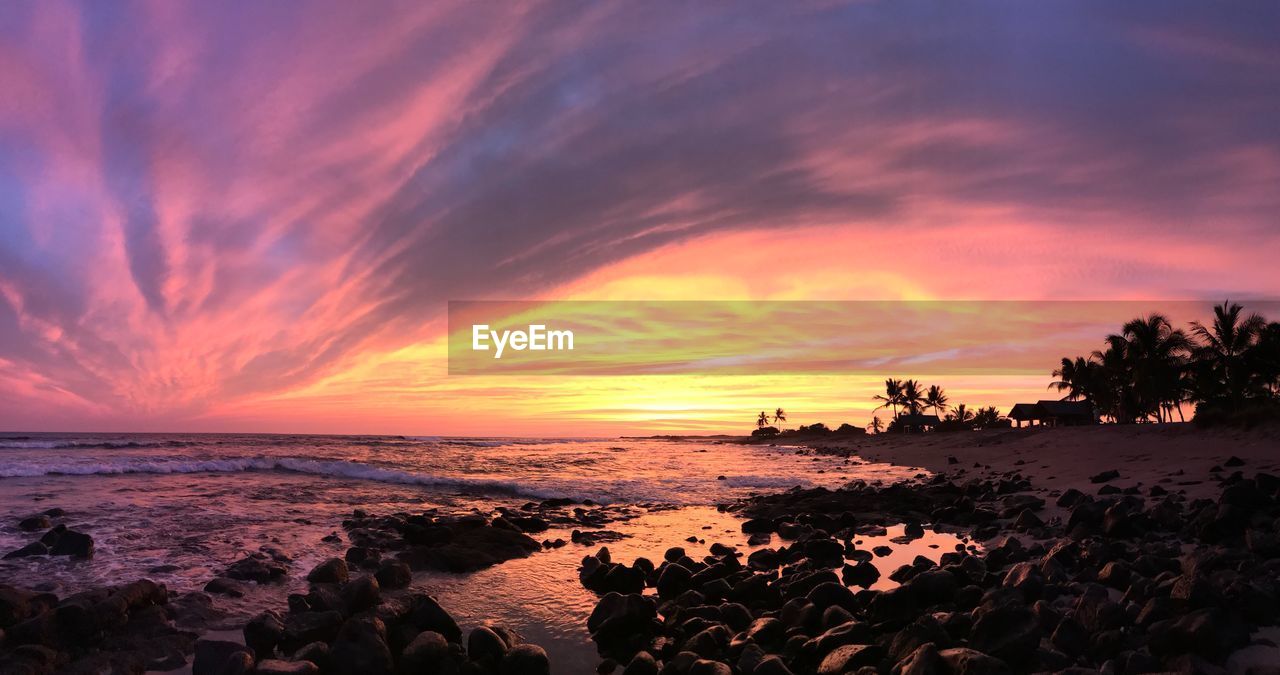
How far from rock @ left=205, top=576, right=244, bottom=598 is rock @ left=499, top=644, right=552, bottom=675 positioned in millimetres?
5791

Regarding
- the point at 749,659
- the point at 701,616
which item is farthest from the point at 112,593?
the point at 749,659

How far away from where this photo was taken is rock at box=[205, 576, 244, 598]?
408 inches

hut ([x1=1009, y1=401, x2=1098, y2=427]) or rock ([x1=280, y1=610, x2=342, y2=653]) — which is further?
hut ([x1=1009, y1=401, x2=1098, y2=427])

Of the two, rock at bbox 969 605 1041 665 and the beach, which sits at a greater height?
rock at bbox 969 605 1041 665

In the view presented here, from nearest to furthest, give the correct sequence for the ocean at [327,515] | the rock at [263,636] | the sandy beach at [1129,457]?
the rock at [263,636] → the ocean at [327,515] → the sandy beach at [1129,457]

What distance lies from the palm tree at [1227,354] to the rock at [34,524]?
232 feet

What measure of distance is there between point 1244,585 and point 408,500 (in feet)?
72.6

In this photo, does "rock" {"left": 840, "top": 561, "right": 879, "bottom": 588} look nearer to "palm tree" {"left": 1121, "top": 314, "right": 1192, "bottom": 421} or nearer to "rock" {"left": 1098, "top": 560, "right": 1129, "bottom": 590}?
"rock" {"left": 1098, "top": 560, "right": 1129, "bottom": 590}

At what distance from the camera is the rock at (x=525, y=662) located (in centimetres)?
703

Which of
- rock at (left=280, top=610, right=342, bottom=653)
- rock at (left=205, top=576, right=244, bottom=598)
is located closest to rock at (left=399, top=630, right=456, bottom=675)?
rock at (left=280, top=610, right=342, bottom=653)

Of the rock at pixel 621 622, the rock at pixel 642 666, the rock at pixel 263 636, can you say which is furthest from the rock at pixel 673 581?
Result: the rock at pixel 263 636

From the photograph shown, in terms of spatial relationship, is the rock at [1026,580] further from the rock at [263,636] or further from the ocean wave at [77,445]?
the ocean wave at [77,445]

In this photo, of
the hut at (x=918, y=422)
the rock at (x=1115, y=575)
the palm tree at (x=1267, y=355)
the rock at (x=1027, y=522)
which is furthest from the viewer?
the hut at (x=918, y=422)

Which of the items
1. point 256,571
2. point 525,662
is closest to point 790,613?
point 525,662
